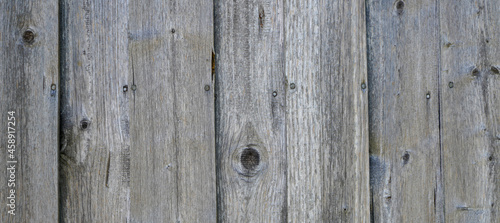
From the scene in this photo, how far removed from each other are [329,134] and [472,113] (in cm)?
49

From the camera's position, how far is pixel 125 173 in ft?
3.84

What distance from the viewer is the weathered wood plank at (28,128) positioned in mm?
1151

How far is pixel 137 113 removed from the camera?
117cm

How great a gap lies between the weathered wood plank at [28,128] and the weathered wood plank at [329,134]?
76 centimetres

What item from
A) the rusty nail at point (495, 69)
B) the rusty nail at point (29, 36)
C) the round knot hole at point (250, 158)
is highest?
the rusty nail at point (29, 36)

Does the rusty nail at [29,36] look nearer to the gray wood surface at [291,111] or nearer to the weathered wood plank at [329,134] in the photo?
the gray wood surface at [291,111]

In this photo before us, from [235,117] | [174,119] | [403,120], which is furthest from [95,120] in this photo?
[403,120]

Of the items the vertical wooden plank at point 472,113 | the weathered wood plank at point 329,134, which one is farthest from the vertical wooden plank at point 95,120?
the vertical wooden plank at point 472,113

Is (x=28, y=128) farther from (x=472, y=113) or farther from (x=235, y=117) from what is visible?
(x=472, y=113)

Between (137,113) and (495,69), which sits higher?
(495,69)

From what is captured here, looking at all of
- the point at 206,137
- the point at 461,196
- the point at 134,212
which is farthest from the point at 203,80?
the point at 461,196

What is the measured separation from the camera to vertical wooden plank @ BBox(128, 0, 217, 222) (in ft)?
3.78

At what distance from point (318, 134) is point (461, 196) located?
53 centimetres

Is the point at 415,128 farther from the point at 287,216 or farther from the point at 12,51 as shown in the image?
the point at 12,51
